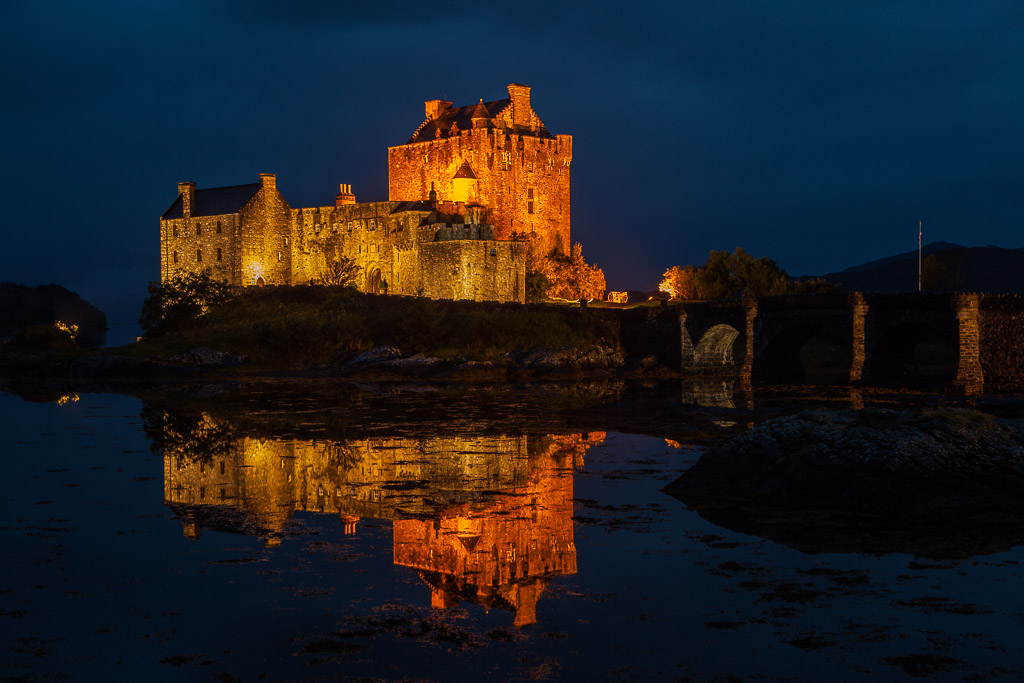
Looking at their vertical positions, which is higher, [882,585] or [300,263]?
[300,263]

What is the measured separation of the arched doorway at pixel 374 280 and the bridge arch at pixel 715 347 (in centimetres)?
2595

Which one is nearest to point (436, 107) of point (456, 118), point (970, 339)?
point (456, 118)

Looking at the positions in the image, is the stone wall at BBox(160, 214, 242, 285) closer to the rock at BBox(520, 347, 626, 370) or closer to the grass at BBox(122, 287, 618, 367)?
the grass at BBox(122, 287, 618, 367)

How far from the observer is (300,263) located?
7081 centimetres

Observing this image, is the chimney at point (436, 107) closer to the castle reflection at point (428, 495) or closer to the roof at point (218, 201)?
the roof at point (218, 201)

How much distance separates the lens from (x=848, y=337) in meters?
43.2

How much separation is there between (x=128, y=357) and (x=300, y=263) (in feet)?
73.0

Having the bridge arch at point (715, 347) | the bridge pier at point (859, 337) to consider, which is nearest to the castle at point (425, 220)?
the bridge arch at point (715, 347)

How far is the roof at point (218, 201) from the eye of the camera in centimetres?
6794

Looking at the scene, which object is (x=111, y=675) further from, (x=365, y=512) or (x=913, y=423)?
(x=913, y=423)

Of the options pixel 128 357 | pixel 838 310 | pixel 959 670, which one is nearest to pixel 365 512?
pixel 959 670

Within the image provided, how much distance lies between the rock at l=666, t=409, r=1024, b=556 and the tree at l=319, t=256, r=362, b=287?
178 feet

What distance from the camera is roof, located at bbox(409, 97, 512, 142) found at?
8012cm

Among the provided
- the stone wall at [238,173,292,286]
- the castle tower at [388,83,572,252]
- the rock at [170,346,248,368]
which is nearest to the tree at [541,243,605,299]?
the castle tower at [388,83,572,252]
